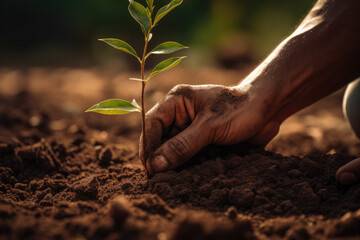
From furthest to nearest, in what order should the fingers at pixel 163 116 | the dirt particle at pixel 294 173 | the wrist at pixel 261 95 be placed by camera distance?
the wrist at pixel 261 95
the fingers at pixel 163 116
the dirt particle at pixel 294 173

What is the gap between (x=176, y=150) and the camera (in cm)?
168

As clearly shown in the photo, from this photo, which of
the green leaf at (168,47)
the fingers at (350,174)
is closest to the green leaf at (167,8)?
the green leaf at (168,47)

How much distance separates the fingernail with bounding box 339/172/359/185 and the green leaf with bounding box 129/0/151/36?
1122 mm

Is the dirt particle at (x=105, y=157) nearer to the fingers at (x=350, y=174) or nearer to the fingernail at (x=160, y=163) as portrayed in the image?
the fingernail at (x=160, y=163)

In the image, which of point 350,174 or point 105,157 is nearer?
point 350,174

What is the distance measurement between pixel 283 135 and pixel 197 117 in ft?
5.29

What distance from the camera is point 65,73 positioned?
620cm

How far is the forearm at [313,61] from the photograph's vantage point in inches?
71.7

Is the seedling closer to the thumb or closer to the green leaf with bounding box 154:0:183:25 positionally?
the green leaf with bounding box 154:0:183:25

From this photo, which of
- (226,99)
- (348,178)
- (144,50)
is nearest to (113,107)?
(144,50)

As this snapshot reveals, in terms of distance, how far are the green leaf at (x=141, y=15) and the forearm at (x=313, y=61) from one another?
71cm

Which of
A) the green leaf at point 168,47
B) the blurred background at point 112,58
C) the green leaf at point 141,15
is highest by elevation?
the green leaf at point 141,15

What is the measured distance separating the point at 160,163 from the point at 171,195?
0.23m

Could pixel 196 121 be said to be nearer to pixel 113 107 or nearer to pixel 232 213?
pixel 113 107
